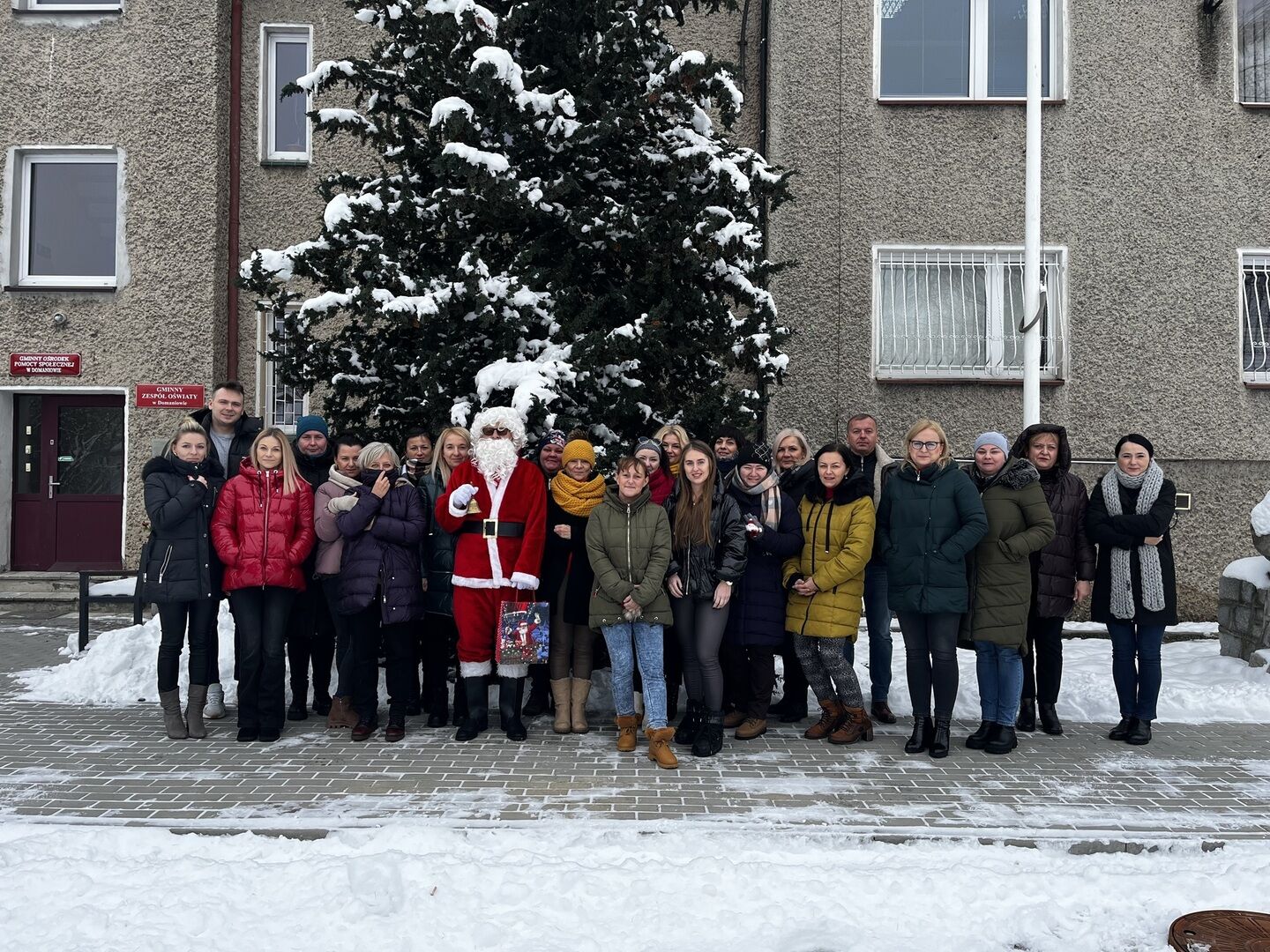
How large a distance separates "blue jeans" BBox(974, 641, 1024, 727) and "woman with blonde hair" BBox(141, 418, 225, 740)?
15.6ft

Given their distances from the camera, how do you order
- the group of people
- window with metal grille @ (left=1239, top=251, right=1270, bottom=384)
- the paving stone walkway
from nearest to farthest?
the paving stone walkway
the group of people
window with metal grille @ (left=1239, top=251, right=1270, bottom=384)

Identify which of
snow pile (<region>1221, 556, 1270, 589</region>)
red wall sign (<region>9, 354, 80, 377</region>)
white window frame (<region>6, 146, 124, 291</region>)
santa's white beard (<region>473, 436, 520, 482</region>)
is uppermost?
white window frame (<region>6, 146, 124, 291</region>)

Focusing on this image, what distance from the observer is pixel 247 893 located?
147 inches

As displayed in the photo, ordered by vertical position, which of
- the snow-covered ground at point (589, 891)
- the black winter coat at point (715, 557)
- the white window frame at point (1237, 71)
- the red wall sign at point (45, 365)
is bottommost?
the snow-covered ground at point (589, 891)

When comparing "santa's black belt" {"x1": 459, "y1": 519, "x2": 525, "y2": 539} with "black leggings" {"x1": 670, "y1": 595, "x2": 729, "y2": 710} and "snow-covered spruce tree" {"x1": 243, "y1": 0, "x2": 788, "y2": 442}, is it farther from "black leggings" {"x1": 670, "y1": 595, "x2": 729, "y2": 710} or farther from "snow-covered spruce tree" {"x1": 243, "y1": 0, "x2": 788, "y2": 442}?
"black leggings" {"x1": 670, "y1": 595, "x2": 729, "y2": 710}

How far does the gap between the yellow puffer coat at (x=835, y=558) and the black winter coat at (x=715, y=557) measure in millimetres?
482

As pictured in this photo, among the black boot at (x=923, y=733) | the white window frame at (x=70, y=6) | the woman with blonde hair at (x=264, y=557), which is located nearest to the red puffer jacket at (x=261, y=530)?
the woman with blonde hair at (x=264, y=557)

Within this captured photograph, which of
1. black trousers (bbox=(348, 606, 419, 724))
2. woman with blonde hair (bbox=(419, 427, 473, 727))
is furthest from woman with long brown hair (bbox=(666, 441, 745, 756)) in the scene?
black trousers (bbox=(348, 606, 419, 724))

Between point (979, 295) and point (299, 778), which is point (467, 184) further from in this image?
point (979, 295)

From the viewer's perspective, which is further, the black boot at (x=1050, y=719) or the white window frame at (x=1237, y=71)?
the white window frame at (x=1237, y=71)

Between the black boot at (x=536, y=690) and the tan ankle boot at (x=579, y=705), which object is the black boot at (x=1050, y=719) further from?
the black boot at (x=536, y=690)

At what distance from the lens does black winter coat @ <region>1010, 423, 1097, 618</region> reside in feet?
19.6

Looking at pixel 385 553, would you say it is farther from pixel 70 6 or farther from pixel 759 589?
pixel 70 6

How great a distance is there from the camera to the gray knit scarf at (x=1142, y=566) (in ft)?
19.4
